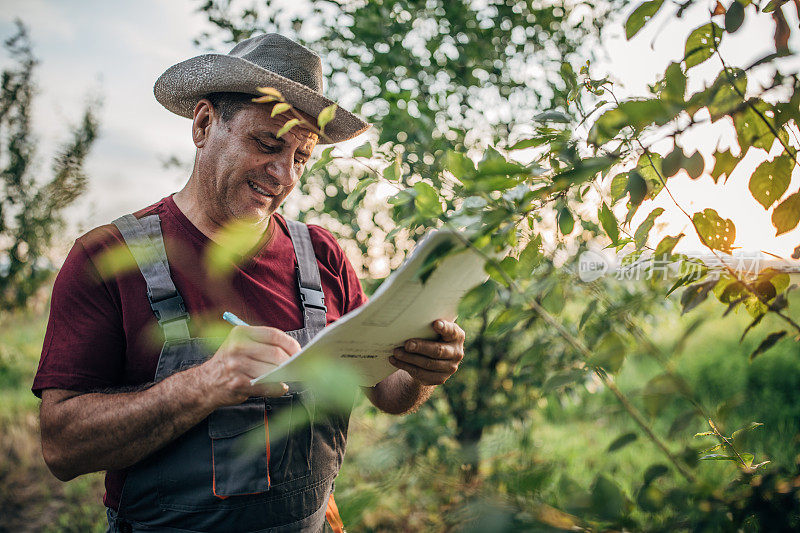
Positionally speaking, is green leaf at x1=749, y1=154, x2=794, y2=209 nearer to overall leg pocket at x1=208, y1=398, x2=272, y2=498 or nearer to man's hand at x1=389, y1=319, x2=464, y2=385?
man's hand at x1=389, y1=319, x2=464, y2=385

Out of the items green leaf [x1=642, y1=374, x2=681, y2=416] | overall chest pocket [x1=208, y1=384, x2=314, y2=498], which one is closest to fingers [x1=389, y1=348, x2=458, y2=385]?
overall chest pocket [x1=208, y1=384, x2=314, y2=498]

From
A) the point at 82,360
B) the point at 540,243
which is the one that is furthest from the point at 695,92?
the point at 82,360

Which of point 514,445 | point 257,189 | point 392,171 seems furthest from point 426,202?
point 514,445

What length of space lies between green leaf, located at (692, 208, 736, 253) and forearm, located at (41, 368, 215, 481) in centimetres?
106

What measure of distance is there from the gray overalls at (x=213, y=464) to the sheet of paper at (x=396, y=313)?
1.33 ft

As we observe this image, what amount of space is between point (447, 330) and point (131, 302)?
2.78ft

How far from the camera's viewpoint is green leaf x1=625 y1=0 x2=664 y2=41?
72 centimetres

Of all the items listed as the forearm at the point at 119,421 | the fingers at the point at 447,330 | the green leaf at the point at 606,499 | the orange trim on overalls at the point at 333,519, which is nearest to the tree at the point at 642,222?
the green leaf at the point at 606,499

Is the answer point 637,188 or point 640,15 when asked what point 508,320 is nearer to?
point 637,188

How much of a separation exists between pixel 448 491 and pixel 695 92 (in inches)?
27.1

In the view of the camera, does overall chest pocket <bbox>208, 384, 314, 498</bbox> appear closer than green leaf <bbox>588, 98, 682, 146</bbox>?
No

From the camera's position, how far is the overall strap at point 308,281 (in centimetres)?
160

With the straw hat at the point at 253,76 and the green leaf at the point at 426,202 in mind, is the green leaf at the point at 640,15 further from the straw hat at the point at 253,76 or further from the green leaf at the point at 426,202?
the straw hat at the point at 253,76

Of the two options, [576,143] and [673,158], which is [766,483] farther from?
[576,143]
